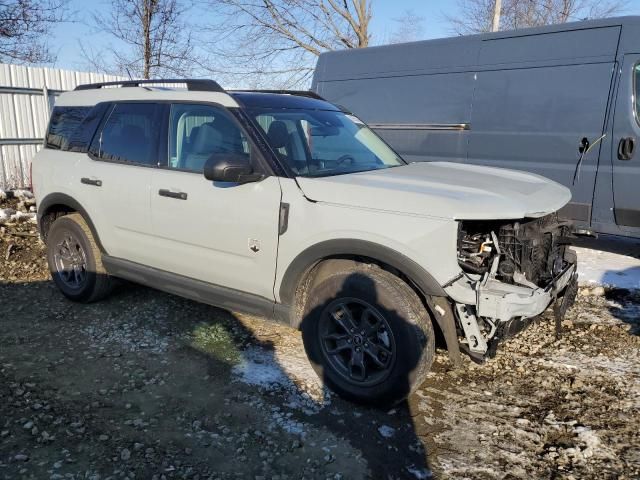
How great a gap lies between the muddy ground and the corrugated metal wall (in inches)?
290

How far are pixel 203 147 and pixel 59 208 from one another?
198cm

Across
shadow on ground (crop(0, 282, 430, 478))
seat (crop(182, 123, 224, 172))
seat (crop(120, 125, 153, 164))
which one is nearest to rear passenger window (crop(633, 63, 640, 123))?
shadow on ground (crop(0, 282, 430, 478))

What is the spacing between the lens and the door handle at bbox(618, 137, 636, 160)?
5853mm

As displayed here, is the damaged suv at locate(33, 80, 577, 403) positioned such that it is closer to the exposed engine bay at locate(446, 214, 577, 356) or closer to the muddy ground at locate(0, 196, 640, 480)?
the exposed engine bay at locate(446, 214, 577, 356)

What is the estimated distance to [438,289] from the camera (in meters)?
2.93

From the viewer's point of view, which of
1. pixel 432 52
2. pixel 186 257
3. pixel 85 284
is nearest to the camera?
pixel 186 257

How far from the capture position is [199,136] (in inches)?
155

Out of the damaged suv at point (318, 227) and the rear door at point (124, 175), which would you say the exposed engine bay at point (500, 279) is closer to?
the damaged suv at point (318, 227)

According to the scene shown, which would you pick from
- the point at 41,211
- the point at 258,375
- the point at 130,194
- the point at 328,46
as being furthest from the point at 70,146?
the point at 328,46

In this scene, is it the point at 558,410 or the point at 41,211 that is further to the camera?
the point at 41,211

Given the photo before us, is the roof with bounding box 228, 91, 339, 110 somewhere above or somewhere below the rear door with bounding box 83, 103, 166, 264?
above

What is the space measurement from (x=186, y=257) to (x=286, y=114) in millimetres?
1285

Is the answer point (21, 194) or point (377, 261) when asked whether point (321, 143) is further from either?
point (21, 194)

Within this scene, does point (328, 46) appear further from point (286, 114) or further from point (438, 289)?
point (438, 289)
